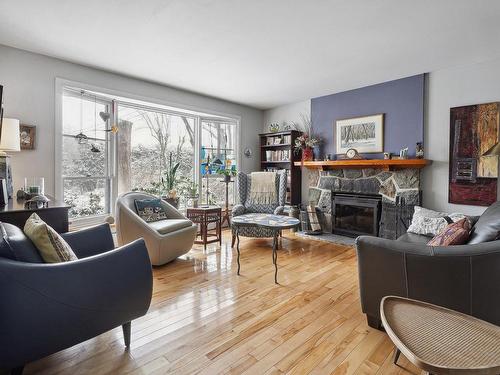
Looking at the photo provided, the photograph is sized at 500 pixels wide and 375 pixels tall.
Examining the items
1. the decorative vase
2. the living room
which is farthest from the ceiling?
the decorative vase

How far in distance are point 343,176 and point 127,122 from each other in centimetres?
359

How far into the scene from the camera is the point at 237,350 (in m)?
1.72

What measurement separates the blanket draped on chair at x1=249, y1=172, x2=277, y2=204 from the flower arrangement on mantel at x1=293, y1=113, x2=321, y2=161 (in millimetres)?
838

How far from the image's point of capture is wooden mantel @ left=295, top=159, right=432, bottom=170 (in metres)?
3.79

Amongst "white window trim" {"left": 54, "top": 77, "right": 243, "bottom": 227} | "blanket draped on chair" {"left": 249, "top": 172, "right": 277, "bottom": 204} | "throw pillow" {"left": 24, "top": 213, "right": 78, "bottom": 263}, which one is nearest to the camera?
"throw pillow" {"left": 24, "top": 213, "right": 78, "bottom": 263}

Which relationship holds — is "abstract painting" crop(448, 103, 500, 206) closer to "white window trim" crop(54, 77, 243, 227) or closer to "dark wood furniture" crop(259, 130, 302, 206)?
"dark wood furniture" crop(259, 130, 302, 206)

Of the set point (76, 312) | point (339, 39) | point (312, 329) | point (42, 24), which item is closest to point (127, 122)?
point (42, 24)

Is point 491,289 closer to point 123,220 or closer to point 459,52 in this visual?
point 459,52

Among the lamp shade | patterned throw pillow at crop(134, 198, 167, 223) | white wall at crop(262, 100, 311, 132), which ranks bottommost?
patterned throw pillow at crop(134, 198, 167, 223)

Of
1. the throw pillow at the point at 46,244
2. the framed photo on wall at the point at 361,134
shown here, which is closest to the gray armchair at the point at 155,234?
the throw pillow at the point at 46,244

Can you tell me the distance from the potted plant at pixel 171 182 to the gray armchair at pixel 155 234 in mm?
972

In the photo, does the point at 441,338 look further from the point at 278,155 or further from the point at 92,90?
the point at 278,155

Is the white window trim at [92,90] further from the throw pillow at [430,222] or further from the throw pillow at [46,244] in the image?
the throw pillow at [430,222]

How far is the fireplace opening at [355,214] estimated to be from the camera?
4324 millimetres
